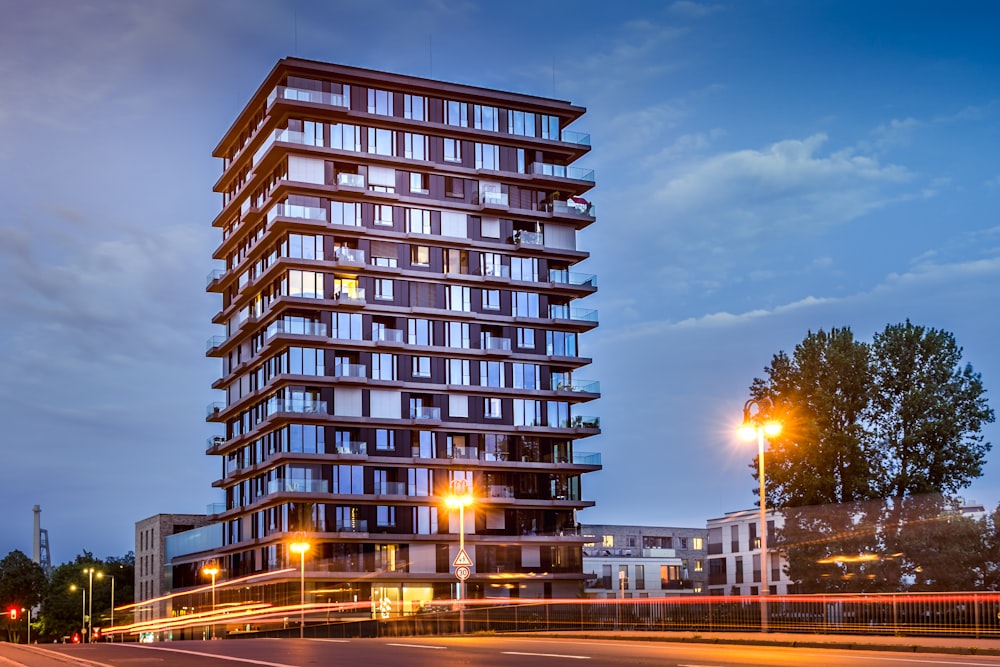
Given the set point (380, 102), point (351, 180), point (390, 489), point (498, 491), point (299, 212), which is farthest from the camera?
point (380, 102)

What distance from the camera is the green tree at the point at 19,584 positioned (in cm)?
16638

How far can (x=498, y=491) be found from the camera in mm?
99875

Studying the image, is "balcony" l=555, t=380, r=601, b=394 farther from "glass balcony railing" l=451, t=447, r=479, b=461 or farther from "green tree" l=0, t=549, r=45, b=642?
"green tree" l=0, t=549, r=45, b=642

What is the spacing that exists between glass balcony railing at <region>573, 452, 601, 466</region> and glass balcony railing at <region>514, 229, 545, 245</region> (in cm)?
1807

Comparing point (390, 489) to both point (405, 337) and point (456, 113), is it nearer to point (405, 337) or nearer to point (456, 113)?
point (405, 337)

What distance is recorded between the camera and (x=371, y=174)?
3937 inches

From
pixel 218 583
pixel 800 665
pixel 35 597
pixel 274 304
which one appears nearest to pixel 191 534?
pixel 218 583

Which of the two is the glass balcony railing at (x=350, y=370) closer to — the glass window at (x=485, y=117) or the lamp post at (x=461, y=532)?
the lamp post at (x=461, y=532)

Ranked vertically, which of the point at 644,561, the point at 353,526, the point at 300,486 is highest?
the point at 300,486

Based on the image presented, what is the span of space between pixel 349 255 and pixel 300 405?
40.9ft

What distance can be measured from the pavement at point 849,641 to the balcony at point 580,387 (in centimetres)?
6811

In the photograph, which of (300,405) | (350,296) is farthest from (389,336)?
(300,405)

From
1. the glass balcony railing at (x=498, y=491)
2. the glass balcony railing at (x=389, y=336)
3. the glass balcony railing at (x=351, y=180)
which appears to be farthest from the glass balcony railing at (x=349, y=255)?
the glass balcony railing at (x=498, y=491)

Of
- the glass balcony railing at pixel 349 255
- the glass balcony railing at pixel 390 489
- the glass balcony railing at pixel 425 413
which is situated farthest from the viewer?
the glass balcony railing at pixel 425 413
